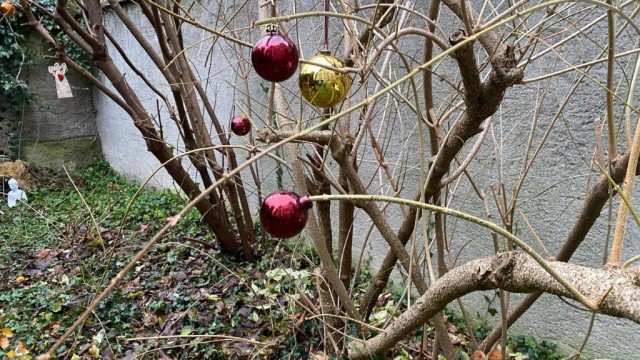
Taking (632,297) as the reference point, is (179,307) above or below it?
below

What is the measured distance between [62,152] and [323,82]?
752cm

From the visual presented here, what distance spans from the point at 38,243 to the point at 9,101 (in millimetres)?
3482

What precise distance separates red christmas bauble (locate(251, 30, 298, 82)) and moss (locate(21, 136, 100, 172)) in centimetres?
732

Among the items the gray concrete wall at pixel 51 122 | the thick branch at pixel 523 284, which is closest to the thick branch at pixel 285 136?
the thick branch at pixel 523 284

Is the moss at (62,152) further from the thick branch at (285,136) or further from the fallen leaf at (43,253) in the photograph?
the thick branch at (285,136)

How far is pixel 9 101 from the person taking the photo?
22.8 ft

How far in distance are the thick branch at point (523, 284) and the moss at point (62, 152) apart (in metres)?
7.50

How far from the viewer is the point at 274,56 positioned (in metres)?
1.09

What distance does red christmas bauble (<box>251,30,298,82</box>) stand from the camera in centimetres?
109

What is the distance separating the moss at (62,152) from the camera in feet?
24.0

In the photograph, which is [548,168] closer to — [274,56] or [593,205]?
[593,205]

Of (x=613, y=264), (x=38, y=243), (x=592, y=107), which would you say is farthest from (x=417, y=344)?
(x=38, y=243)

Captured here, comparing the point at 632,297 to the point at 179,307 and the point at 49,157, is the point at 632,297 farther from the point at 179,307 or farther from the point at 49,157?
the point at 49,157

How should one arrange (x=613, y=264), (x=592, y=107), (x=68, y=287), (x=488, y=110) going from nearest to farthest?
(x=613, y=264), (x=488, y=110), (x=592, y=107), (x=68, y=287)
